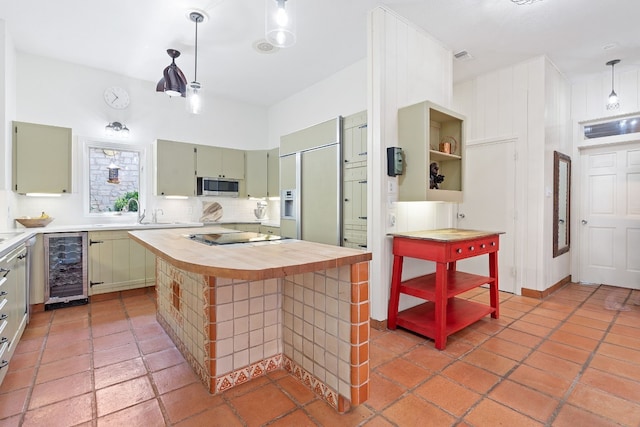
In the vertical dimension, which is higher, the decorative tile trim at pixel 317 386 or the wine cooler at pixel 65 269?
the wine cooler at pixel 65 269

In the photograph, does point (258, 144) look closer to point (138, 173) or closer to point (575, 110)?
point (138, 173)

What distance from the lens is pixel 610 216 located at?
168 inches

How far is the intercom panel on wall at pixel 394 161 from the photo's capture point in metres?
2.79

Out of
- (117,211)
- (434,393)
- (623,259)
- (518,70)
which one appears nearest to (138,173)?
(117,211)

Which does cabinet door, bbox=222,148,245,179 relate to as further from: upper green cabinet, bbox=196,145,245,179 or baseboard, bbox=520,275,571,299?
baseboard, bbox=520,275,571,299

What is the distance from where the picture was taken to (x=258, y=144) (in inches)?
226

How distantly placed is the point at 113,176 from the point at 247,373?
12.3 ft

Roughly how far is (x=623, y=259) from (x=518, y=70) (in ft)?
9.67

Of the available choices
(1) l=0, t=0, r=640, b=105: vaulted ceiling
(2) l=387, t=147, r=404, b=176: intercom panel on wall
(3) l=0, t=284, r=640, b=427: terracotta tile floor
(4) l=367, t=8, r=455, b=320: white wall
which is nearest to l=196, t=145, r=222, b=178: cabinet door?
(1) l=0, t=0, r=640, b=105: vaulted ceiling

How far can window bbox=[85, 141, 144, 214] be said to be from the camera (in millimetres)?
4176

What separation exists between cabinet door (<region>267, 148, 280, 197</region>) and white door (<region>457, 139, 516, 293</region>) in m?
2.90

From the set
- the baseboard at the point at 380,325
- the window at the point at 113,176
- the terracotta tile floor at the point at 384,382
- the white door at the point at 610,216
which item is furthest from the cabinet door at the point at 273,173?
the white door at the point at 610,216

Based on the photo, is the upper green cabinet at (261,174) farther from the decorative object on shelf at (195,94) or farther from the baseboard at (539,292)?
the baseboard at (539,292)

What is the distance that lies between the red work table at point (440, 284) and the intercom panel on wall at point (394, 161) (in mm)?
574
